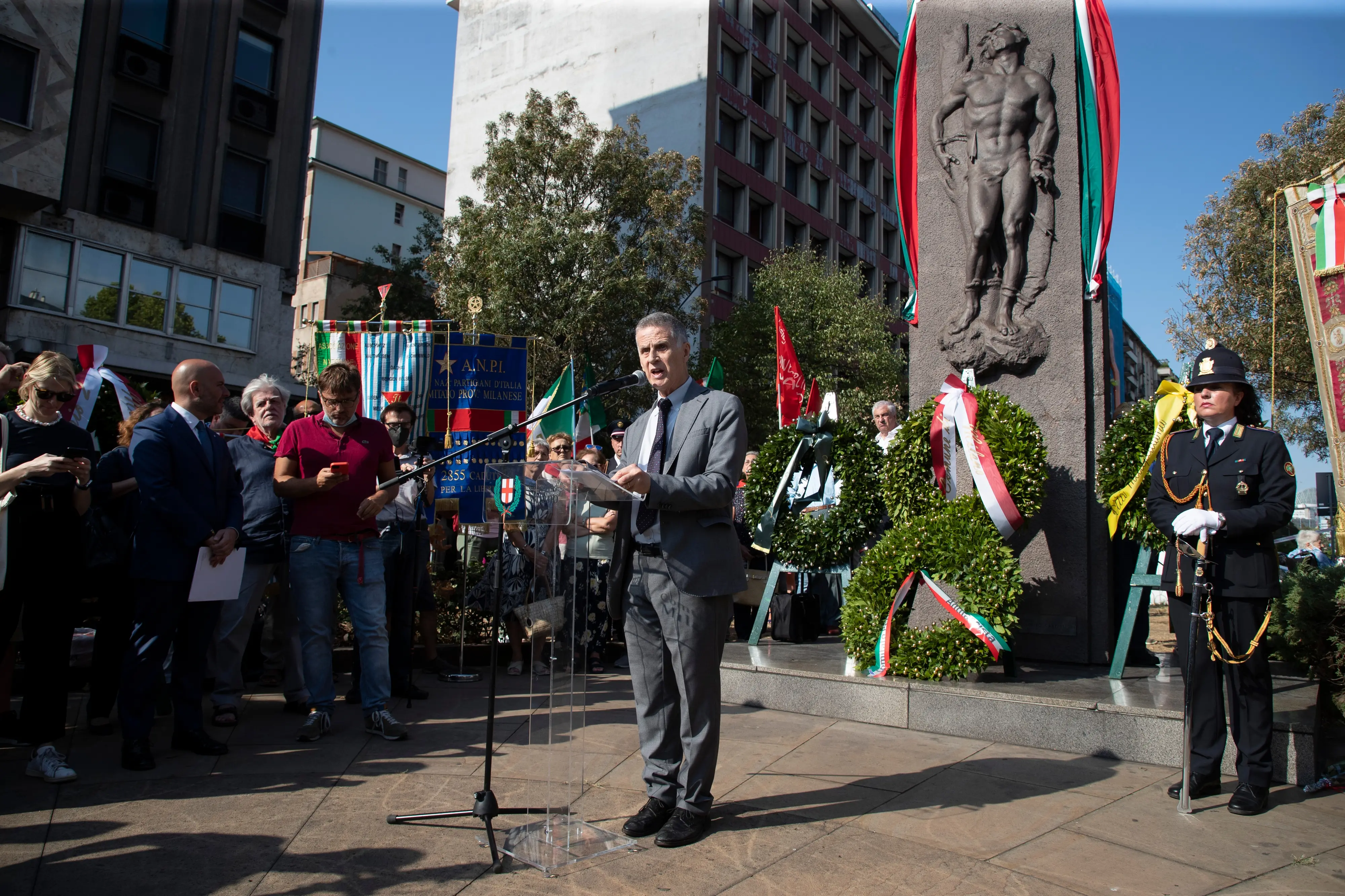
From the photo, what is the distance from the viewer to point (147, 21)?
24.3m

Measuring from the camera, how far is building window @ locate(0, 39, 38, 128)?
68.5 feet

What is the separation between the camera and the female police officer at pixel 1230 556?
13.6ft

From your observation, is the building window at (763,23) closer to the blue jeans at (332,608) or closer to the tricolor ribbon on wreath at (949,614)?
the tricolor ribbon on wreath at (949,614)

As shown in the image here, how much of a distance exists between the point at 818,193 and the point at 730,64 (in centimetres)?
855

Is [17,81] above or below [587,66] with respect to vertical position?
below

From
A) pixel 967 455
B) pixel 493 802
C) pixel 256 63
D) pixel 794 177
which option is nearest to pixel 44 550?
pixel 493 802

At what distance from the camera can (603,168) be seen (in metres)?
23.4

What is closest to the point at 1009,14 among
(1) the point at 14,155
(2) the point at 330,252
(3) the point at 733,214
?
(1) the point at 14,155

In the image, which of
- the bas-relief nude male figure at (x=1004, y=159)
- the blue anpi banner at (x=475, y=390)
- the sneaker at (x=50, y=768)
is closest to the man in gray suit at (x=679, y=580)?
the sneaker at (x=50, y=768)

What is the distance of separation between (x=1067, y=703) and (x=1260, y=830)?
1.31 m

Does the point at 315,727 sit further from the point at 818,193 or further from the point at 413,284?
the point at 818,193

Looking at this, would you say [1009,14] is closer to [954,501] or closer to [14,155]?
[954,501]

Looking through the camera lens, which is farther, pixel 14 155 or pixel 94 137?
pixel 94 137

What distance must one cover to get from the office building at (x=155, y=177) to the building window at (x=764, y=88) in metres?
18.7
